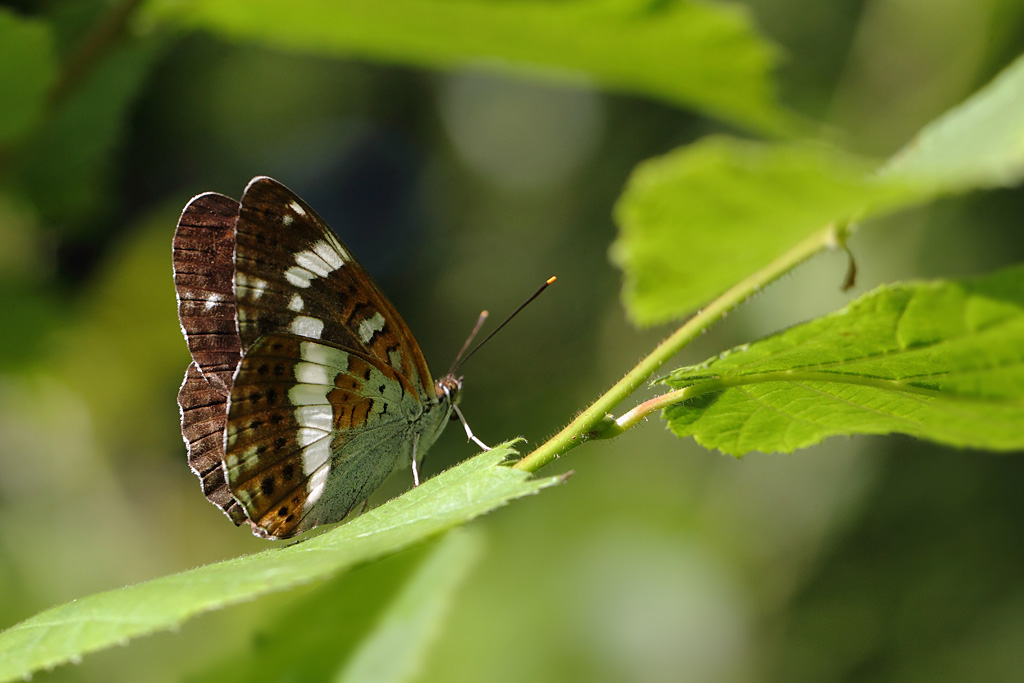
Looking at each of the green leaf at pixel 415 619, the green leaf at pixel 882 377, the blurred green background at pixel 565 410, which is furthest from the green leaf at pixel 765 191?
the blurred green background at pixel 565 410

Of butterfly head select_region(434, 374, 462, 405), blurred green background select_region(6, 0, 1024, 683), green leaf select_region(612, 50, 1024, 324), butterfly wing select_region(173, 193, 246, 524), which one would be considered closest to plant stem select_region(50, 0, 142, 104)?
blurred green background select_region(6, 0, 1024, 683)

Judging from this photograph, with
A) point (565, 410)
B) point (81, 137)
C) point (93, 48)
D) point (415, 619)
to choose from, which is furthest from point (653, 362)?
point (565, 410)

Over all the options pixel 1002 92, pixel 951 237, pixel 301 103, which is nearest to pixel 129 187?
pixel 301 103

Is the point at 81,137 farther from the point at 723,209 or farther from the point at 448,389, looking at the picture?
the point at 723,209

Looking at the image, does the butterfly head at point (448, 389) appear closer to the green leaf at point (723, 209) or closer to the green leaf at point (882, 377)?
the green leaf at point (882, 377)

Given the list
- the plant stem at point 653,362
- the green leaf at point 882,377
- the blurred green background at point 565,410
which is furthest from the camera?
the blurred green background at point 565,410

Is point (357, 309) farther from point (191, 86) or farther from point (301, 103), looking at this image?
point (301, 103)
